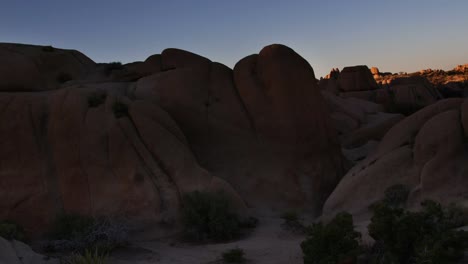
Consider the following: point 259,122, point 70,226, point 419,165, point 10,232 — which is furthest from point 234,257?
point 259,122

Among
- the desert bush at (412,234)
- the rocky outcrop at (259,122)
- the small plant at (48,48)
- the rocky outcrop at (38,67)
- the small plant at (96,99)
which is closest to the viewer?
the desert bush at (412,234)

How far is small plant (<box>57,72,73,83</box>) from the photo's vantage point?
50.1 ft

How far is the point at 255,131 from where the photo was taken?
49.4ft

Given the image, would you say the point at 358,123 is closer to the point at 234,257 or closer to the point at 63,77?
the point at 63,77

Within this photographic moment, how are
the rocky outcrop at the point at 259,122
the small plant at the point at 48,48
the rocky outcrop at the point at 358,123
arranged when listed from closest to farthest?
1. the rocky outcrop at the point at 259,122
2. the small plant at the point at 48,48
3. the rocky outcrop at the point at 358,123

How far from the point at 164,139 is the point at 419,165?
6.36 meters

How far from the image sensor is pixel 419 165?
1100 centimetres

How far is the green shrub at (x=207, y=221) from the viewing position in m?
10.6

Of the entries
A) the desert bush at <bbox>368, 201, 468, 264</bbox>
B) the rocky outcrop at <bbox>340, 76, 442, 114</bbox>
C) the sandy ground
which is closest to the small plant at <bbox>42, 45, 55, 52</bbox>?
the sandy ground

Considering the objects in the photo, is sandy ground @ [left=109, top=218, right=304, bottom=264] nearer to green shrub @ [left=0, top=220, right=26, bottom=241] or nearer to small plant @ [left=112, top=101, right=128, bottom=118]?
green shrub @ [left=0, top=220, right=26, bottom=241]

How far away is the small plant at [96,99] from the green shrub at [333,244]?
25.1 ft

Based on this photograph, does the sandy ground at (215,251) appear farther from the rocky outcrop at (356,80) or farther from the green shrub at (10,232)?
the rocky outcrop at (356,80)

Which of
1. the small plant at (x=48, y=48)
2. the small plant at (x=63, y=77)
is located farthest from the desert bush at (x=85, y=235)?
the small plant at (x=48, y=48)

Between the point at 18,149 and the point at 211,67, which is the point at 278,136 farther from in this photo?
the point at 18,149
